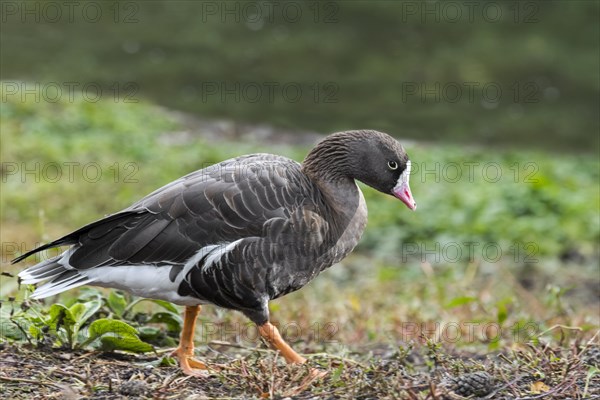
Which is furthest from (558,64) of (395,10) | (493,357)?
(493,357)

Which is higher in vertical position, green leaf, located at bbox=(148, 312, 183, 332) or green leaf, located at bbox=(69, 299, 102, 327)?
green leaf, located at bbox=(69, 299, 102, 327)

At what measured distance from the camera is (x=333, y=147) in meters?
5.69

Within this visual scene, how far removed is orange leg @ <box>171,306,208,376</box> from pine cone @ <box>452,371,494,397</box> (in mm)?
1385

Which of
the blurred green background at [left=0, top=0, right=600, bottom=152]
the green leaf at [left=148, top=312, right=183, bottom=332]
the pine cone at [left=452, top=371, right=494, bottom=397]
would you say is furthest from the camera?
the blurred green background at [left=0, top=0, right=600, bottom=152]

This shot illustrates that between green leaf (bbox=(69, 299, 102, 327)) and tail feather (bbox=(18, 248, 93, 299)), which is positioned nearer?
tail feather (bbox=(18, 248, 93, 299))

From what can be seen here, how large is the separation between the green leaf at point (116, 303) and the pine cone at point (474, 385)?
7.59 ft

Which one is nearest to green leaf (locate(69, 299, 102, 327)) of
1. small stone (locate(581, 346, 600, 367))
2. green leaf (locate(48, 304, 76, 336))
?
Result: green leaf (locate(48, 304, 76, 336))

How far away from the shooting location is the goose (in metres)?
5.14

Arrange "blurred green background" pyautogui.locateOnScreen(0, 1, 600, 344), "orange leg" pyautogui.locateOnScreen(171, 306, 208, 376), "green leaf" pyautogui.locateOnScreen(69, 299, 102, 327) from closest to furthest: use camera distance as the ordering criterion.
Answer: "orange leg" pyautogui.locateOnScreen(171, 306, 208, 376) → "green leaf" pyautogui.locateOnScreen(69, 299, 102, 327) → "blurred green background" pyautogui.locateOnScreen(0, 1, 600, 344)

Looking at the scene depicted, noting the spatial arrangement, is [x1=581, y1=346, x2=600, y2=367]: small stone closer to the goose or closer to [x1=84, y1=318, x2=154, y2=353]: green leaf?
the goose

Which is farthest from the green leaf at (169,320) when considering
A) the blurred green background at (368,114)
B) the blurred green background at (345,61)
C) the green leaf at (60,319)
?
the blurred green background at (345,61)

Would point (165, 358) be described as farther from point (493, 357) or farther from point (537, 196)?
point (537, 196)

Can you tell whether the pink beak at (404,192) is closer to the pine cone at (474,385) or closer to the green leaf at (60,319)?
the pine cone at (474,385)

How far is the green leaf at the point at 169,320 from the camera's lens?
5816 millimetres
